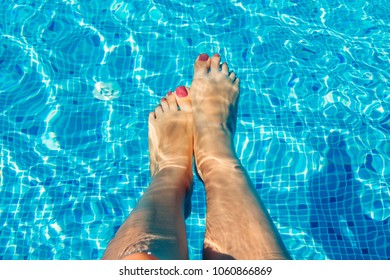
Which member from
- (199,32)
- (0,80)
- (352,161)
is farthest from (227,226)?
(0,80)

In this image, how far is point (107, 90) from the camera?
3.51m

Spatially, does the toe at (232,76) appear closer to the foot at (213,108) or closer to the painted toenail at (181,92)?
the foot at (213,108)

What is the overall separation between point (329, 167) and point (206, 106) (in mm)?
910

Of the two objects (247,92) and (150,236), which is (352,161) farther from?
(150,236)

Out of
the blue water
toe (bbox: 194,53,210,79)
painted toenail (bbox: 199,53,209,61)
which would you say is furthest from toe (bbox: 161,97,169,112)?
painted toenail (bbox: 199,53,209,61)

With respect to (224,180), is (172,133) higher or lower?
higher

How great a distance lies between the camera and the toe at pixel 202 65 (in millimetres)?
3387

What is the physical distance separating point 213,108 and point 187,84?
427mm

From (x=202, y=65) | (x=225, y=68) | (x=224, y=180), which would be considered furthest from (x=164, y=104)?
(x=224, y=180)

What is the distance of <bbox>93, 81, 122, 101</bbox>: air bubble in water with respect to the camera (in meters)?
3.48

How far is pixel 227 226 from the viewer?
2381mm

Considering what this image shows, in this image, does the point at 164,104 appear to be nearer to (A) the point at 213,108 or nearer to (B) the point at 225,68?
(A) the point at 213,108
